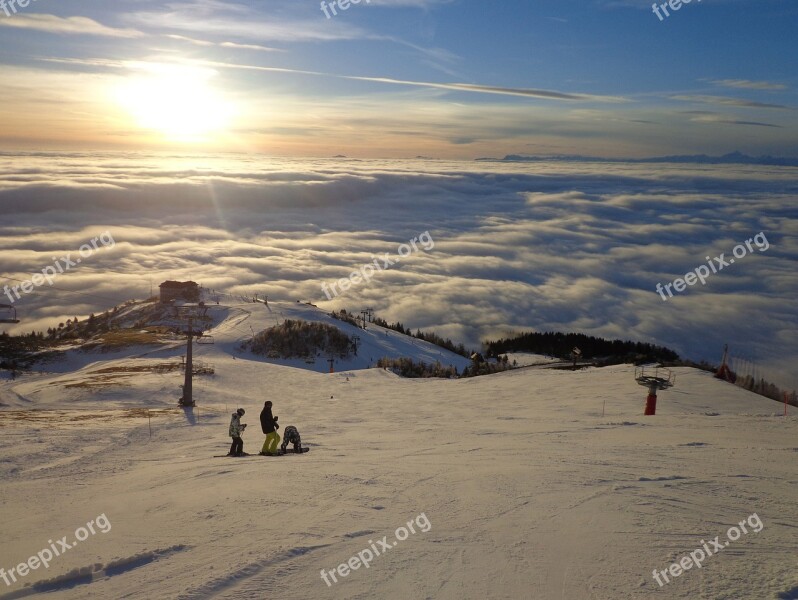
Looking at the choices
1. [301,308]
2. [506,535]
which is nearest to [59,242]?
[301,308]

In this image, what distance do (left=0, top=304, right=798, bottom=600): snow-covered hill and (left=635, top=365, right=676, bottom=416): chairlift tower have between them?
608 millimetres

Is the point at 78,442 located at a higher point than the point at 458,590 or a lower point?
lower

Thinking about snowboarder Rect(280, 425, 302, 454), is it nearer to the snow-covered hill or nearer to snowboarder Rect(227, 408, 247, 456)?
the snow-covered hill

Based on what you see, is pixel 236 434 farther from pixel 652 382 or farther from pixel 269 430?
pixel 652 382

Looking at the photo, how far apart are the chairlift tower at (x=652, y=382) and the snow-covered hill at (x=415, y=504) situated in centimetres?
61

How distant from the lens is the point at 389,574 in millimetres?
7316

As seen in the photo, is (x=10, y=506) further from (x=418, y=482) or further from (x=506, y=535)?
(x=506, y=535)

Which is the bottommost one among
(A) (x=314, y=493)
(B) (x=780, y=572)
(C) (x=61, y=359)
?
(C) (x=61, y=359)

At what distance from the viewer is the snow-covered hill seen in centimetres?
714

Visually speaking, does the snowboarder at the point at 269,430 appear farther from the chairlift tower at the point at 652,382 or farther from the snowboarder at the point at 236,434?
the chairlift tower at the point at 652,382

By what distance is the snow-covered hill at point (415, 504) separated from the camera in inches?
281

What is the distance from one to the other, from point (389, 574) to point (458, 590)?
847 millimetres

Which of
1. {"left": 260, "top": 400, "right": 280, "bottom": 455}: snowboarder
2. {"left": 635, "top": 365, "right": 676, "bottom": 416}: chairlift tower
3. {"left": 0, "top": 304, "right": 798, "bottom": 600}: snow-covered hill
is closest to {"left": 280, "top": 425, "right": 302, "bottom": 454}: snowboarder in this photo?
{"left": 260, "top": 400, "right": 280, "bottom": 455}: snowboarder

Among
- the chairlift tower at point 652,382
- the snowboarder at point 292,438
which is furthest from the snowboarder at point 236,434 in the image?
the chairlift tower at point 652,382
